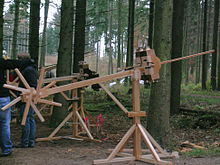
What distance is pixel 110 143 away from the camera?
704cm

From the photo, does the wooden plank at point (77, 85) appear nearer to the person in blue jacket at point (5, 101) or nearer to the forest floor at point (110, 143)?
the person in blue jacket at point (5, 101)

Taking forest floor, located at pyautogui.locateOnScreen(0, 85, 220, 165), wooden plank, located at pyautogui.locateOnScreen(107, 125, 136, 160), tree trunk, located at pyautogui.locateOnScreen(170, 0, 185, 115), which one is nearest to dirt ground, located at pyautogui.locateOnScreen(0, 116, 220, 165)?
forest floor, located at pyautogui.locateOnScreen(0, 85, 220, 165)

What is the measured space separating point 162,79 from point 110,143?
2.33 metres

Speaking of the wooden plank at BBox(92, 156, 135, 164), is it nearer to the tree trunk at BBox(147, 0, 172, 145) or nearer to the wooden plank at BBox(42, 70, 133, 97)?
the wooden plank at BBox(42, 70, 133, 97)

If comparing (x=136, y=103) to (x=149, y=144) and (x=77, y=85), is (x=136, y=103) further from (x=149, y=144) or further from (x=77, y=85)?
(x=77, y=85)

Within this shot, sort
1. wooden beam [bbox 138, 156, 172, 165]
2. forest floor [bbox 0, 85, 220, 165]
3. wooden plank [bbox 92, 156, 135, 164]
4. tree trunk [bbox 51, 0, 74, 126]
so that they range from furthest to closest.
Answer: tree trunk [bbox 51, 0, 74, 126], forest floor [bbox 0, 85, 220, 165], wooden plank [bbox 92, 156, 135, 164], wooden beam [bbox 138, 156, 172, 165]

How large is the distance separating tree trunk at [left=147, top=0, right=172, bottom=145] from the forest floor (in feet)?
1.56

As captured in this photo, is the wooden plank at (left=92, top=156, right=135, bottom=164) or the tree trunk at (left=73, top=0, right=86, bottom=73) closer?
the wooden plank at (left=92, top=156, right=135, bottom=164)

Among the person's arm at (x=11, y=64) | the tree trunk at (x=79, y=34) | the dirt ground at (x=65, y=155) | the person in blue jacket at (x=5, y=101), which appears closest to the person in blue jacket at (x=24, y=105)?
the dirt ground at (x=65, y=155)

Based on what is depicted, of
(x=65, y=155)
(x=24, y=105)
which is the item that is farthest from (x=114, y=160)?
(x=24, y=105)

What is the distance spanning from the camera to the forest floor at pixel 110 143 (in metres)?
4.92

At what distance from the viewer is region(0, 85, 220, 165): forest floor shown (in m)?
4.92

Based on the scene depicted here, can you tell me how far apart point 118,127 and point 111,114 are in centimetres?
248

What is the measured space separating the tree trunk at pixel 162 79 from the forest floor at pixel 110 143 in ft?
1.56
